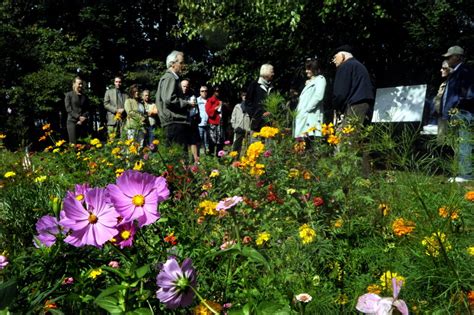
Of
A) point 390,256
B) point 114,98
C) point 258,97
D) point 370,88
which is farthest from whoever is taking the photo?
point 114,98

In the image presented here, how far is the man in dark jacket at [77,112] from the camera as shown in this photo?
27.9 feet

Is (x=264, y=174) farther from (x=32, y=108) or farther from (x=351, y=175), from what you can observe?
(x=32, y=108)

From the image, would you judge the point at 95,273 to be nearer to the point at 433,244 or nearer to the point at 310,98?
the point at 433,244

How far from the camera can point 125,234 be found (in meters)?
1.23

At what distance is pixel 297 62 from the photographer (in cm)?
1461

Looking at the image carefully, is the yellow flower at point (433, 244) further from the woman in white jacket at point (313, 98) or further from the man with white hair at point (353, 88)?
the woman in white jacket at point (313, 98)

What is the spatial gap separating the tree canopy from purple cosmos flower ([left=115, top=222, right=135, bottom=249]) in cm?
512

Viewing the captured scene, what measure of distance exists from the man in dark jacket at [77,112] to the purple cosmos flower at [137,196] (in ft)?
24.4

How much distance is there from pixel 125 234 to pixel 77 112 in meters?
7.64

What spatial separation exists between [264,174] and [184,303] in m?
2.21

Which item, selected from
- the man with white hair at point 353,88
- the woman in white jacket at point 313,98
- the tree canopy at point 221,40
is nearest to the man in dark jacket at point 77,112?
the tree canopy at point 221,40

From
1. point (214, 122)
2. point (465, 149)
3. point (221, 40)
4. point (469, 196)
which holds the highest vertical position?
point (221, 40)

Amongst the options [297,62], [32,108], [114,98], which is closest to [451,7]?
[297,62]

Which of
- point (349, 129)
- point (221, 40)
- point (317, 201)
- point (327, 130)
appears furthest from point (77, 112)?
point (221, 40)
